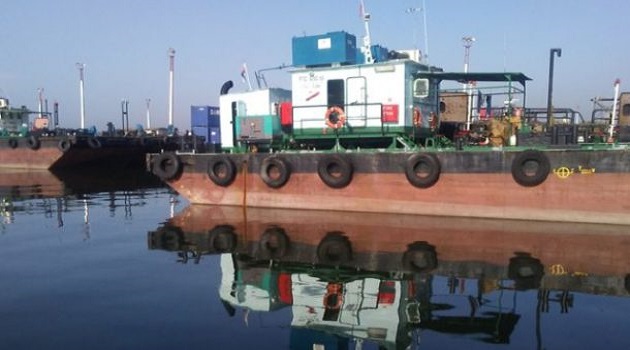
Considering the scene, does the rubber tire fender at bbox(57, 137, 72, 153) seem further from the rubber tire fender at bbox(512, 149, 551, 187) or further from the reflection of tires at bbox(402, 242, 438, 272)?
the rubber tire fender at bbox(512, 149, 551, 187)

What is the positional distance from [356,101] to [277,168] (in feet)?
10.5

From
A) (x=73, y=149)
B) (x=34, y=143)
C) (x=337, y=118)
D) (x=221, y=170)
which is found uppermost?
(x=337, y=118)

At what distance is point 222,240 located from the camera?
39.2ft

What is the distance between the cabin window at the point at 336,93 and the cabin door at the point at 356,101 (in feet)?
0.57

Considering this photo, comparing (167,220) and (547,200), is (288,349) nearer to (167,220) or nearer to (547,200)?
(547,200)

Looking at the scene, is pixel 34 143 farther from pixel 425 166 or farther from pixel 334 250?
pixel 334 250

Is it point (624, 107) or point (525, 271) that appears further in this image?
point (624, 107)

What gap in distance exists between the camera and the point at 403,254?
33.0 ft

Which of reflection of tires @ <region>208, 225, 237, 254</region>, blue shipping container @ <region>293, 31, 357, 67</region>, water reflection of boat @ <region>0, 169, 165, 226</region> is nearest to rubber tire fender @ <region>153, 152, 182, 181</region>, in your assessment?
water reflection of boat @ <region>0, 169, 165, 226</region>

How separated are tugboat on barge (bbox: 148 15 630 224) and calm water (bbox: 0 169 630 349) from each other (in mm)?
740

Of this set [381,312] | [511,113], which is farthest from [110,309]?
[511,113]

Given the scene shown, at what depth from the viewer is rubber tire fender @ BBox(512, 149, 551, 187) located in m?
12.5

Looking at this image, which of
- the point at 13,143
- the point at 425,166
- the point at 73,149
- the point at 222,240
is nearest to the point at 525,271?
the point at 425,166

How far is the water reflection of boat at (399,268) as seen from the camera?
6785 millimetres
